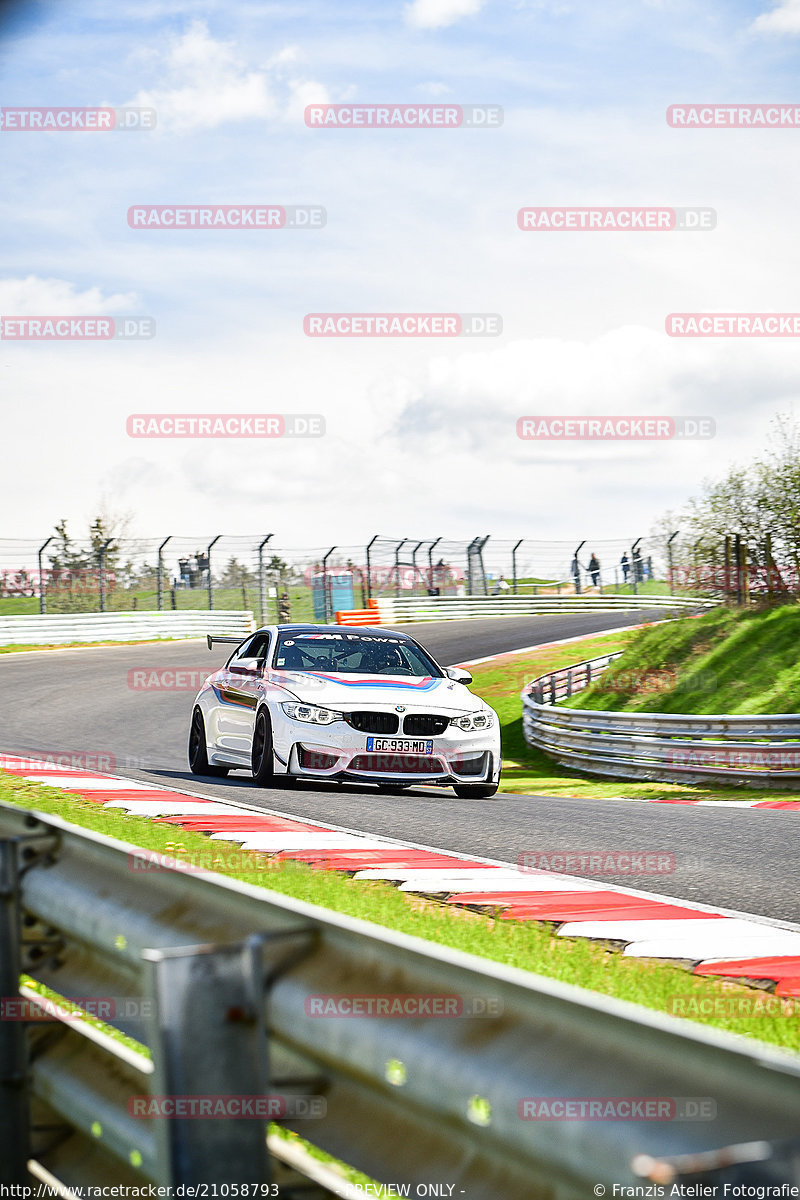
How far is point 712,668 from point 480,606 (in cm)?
2610

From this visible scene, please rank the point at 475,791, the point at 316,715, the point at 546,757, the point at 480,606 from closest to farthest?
1. the point at 316,715
2. the point at 475,791
3. the point at 546,757
4. the point at 480,606

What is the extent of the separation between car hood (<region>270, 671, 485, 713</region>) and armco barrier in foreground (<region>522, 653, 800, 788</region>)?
5.50 metres

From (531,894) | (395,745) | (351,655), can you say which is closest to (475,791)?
(395,745)

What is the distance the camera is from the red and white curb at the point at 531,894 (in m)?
5.28

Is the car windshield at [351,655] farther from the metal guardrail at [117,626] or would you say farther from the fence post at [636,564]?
the fence post at [636,564]

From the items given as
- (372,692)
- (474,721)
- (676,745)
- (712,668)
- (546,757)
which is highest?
(372,692)

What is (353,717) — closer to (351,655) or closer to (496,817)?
(351,655)

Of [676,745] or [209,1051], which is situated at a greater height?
[209,1051]

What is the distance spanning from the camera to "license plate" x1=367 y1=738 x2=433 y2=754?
416 inches

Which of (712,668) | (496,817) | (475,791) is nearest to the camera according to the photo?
(496,817)

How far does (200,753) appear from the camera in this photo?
12.5 meters

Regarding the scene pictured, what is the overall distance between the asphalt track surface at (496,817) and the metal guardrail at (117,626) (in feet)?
42.6

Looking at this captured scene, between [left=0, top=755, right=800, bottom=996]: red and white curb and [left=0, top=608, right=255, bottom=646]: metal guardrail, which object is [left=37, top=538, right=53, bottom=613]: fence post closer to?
[left=0, top=608, right=255, bottom=646]: metal guardrail

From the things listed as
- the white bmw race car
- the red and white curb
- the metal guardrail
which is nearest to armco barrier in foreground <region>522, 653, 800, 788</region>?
the white bmw race car
